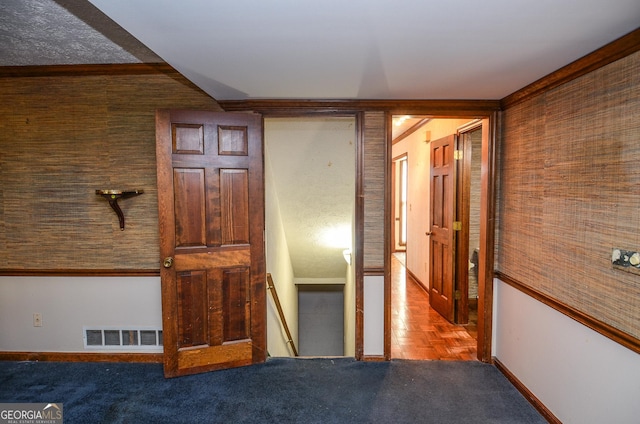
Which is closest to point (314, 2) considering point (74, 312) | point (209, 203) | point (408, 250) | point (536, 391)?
point (209, 203)

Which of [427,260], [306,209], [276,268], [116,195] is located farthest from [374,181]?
[427,260]

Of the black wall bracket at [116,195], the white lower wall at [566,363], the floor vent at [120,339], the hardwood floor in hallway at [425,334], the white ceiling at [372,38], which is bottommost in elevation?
the hardwood floor in hallway at [425,334]

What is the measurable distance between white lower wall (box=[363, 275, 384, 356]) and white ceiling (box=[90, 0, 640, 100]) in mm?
1552

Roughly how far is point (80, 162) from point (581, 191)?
355 cm

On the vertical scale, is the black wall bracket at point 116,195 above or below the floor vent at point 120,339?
above

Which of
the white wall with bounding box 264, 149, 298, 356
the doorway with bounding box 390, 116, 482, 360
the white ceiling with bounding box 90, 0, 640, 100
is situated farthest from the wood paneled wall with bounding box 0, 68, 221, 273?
the doorway with bounding box 390, 116, 482, 360

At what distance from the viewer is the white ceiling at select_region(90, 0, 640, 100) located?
4.50 ft

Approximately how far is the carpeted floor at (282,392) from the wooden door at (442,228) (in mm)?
1163

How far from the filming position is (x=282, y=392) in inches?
98.0

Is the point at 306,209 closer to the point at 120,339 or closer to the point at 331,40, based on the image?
the point at 120,339

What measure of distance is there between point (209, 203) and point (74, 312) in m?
1.54

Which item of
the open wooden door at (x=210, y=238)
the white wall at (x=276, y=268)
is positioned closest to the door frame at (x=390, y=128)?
the open wooden door at (x=210, y=238)

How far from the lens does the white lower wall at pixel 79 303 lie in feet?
9.53

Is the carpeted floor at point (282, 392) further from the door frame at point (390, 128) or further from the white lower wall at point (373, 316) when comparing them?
the door frame at point (390, 128)
